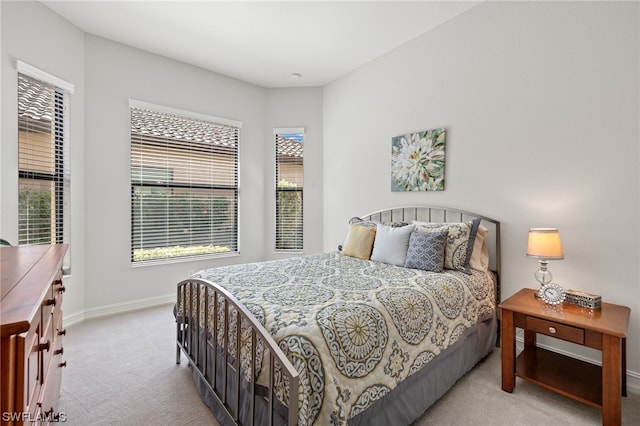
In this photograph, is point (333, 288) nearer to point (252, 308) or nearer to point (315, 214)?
point (252, 308)

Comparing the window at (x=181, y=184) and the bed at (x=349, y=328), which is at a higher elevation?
the window at (x=181, y=184)

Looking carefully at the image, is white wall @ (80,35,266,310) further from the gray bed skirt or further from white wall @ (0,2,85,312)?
the gray bed skirt

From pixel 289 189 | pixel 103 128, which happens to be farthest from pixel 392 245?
pixel 103 128

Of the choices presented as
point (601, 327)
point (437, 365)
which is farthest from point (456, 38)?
point (437, 365)

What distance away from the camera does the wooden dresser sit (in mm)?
677

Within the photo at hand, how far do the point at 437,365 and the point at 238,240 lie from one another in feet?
11.0

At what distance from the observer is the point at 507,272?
2.68 meters

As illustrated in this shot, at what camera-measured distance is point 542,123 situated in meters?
2.45

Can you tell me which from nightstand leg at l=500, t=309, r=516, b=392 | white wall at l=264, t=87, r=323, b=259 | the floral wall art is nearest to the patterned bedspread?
nightstand leg at l=500, t=309, r=516, b=392

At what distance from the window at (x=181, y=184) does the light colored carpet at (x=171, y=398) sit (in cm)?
151

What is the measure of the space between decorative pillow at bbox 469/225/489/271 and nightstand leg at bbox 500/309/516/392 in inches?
22.7

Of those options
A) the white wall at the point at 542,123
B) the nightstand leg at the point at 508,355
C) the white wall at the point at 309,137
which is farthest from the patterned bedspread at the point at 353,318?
the white wall at the point at 309,137

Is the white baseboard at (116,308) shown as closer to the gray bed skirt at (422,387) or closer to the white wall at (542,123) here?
the gray bed skirt at (422,387)

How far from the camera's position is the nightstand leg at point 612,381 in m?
1.64
